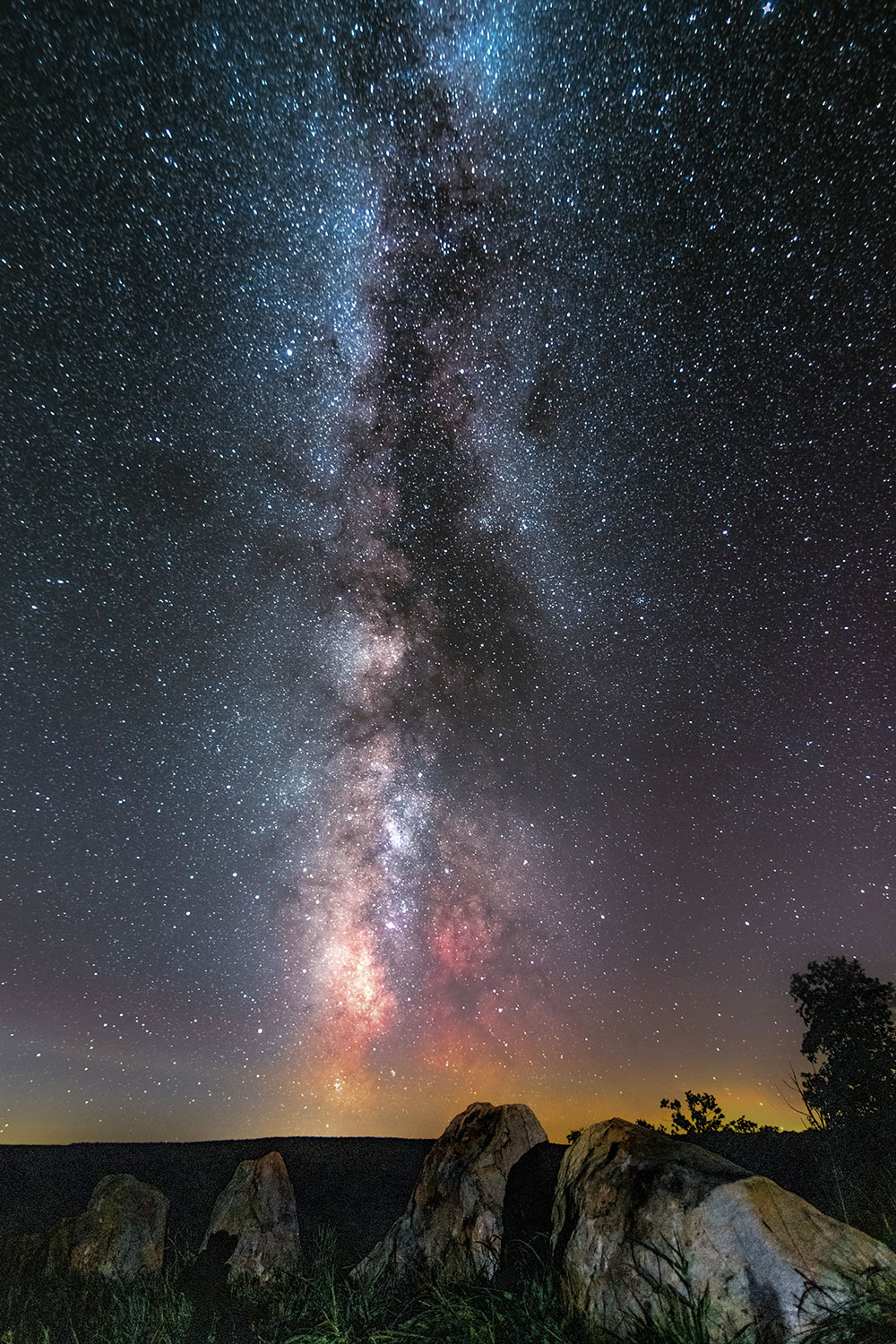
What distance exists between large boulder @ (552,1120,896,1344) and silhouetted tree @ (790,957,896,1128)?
14.5 metres

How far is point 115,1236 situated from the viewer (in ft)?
35.8

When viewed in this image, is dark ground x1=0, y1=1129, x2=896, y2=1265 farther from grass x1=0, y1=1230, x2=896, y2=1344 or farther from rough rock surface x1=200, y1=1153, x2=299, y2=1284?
Answer: grass x1=0, y1=1230, x2=896, y2=1344

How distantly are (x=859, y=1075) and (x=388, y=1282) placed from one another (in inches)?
616

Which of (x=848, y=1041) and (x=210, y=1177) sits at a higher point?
(x=848, y=1041)

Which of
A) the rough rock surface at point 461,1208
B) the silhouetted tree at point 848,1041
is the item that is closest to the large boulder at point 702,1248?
the rough rock surface at point 461,1208

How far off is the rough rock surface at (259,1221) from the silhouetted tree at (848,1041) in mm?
13838

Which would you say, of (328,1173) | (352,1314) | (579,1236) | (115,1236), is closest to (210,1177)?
(328,1173)

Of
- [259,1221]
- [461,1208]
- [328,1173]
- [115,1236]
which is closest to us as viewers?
[461,1208]

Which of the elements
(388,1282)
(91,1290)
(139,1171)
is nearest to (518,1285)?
(388,1282)

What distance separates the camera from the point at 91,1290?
9805mm

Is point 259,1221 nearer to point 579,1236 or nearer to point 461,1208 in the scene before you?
point 461,1208

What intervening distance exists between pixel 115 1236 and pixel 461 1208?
7.00m

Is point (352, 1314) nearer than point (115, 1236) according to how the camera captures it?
Yes

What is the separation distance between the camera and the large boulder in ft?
15.0
